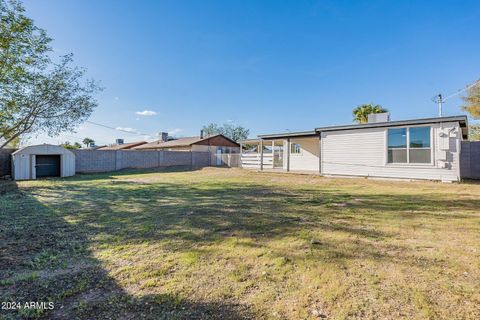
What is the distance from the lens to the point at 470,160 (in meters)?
11.6

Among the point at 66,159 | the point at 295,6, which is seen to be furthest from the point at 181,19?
the point at 66,159

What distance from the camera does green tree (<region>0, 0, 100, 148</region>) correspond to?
29.6ft

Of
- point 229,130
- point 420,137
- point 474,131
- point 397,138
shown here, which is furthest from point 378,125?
point 229,130

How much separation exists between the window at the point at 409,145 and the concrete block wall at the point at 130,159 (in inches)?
731

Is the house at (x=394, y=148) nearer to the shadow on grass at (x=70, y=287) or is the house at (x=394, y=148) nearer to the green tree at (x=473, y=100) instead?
the green tree at (x=473, y=100)

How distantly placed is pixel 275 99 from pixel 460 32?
16.6 metres

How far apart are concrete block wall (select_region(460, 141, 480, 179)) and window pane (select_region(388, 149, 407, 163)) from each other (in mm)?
3513

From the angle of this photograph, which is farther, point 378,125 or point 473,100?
point 473,100

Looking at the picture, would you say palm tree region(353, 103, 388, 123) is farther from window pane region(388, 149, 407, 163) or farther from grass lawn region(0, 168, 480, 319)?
grass lawn region(0, 168, 480, 319)

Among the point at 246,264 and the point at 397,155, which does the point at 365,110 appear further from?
the point at 246,264

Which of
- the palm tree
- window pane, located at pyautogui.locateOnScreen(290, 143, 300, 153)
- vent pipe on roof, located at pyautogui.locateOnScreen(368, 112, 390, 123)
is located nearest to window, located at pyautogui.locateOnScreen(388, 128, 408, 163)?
vent pipe on roof, located at pyautogui.locateOnScreen(368, 112, 390, 123)

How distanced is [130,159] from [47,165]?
6.77 metres

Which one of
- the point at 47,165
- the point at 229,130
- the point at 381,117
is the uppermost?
the point at 229,130

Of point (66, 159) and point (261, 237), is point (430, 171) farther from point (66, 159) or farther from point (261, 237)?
point (66, 159)
